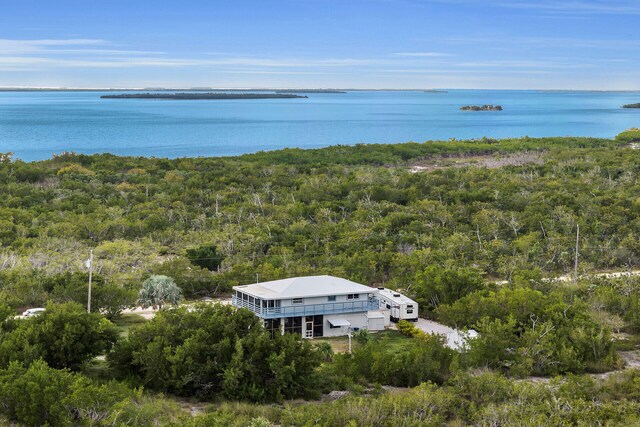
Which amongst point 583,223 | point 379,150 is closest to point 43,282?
point 583,223

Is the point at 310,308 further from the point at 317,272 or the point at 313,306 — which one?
the point at 317,272

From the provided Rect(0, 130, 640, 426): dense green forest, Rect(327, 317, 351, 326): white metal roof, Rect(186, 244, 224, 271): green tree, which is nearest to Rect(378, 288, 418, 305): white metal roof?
Rect(0, 130, 640, 426): dense green forest

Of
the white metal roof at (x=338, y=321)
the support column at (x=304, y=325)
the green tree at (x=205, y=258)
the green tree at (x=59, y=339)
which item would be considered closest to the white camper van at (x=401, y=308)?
the white metal roof at (x=338, y=321)

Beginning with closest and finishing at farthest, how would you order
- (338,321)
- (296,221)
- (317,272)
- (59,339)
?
(59,339) < (338,321) < (317,272) < (296,221)

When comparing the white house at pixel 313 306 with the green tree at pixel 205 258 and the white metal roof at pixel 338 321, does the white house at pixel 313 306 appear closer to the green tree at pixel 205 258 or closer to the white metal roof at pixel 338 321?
the white metal roof at pixel 338 321

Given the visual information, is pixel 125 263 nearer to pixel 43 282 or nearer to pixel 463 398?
pixel 43 282

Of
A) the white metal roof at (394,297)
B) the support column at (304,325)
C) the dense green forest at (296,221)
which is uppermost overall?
the dense green forest at (296,221)

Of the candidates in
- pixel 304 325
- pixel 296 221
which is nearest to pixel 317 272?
pixel 304 325
